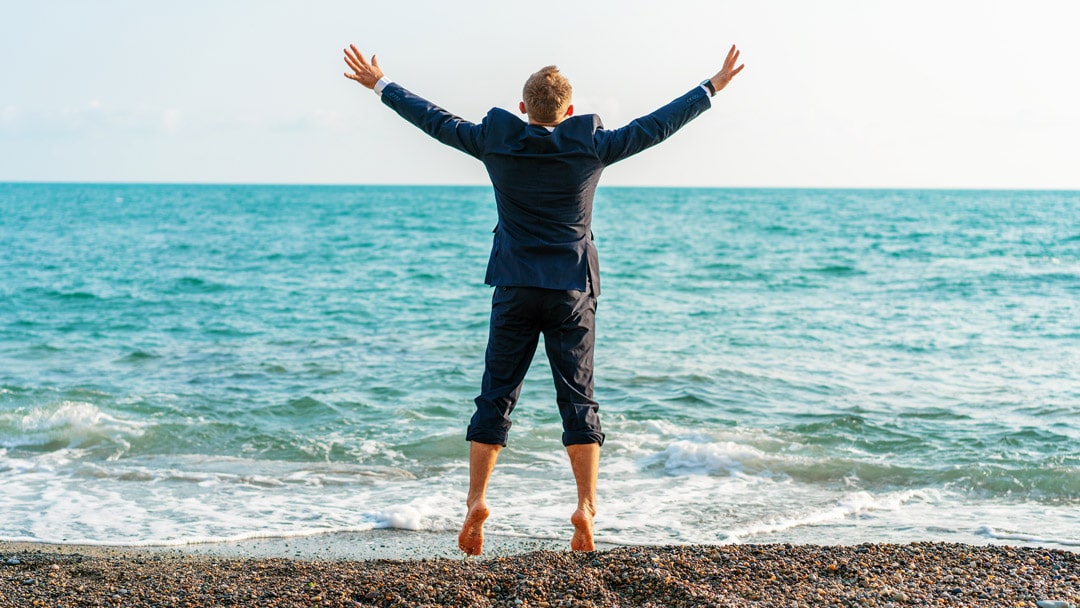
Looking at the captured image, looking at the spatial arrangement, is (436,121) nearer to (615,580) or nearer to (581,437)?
(581,437)

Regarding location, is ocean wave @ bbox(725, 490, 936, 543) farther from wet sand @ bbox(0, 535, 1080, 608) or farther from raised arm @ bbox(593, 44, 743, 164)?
raised arm @ bbox(593, 44, 743, 164)

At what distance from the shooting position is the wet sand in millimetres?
4301

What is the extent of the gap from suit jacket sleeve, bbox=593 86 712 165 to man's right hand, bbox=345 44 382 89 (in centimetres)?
123

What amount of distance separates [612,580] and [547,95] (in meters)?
2.37

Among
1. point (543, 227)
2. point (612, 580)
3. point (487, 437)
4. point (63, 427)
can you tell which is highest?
point (543, 227)

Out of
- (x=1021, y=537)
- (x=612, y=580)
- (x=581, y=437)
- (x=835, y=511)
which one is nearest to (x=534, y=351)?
(x=581, y=437)

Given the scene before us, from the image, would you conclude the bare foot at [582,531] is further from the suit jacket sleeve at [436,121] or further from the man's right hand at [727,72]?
the man's right hand at [727,72]

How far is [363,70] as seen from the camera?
485cm

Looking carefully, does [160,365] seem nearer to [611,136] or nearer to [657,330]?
[657,330]

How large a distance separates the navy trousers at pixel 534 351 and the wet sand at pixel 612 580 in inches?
28.1

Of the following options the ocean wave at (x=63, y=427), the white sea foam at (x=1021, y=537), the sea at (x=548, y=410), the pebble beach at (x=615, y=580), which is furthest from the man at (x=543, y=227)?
the ocean wave at (x=63, y=427)

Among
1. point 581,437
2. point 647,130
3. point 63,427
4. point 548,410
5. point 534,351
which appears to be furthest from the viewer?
point 548,410

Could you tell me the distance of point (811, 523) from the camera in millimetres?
6770

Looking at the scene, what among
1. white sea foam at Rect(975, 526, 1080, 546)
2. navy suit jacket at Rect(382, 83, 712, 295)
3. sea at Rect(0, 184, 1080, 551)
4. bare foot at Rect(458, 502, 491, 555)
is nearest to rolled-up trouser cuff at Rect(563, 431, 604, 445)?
bare foot at Rect(458, 502, 491, 555)
